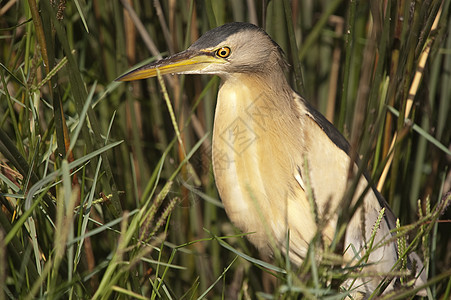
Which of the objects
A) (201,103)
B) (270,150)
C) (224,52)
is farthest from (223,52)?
(201,103)

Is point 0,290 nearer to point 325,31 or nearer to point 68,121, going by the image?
point 68,121

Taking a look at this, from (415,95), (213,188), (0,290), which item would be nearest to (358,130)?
(0,290)

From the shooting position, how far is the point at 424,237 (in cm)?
82

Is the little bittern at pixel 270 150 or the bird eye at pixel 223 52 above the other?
the bird eye at pixel 223 52

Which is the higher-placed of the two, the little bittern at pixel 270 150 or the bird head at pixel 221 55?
the bird head at pixel 221 55

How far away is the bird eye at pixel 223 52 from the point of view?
1.10m

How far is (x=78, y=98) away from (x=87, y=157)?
3.6 inches

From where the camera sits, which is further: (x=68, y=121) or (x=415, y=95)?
(x=415, y=95)

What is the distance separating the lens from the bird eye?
1097 mm

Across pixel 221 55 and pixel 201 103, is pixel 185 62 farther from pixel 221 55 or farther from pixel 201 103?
pixel 201 103

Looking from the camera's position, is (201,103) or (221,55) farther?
(201,103)

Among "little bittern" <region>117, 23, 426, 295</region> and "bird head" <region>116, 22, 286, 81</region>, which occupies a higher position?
"bird head" <region>116, 22, 286, 81</region>

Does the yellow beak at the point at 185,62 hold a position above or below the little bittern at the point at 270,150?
above

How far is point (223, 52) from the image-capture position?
1.10 metres
